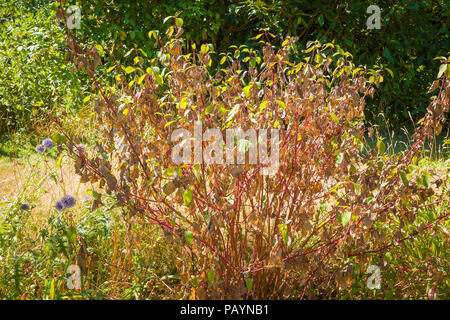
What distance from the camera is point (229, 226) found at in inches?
73.7

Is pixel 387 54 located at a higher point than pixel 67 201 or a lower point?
higher

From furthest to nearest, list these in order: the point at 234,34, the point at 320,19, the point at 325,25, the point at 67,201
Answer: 1. the point at 234,34
2. the point at 325,25
3. the point at 320,19
4. the point at 67,201

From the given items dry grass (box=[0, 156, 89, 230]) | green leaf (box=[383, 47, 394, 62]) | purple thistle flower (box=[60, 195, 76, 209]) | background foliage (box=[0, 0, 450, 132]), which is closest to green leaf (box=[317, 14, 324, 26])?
background foliage (box=[0, 0, 450, 132])

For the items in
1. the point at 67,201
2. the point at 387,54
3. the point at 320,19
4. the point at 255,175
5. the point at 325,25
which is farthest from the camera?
the point at 325,25

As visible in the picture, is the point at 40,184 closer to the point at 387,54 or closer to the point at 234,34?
the point at 234,34

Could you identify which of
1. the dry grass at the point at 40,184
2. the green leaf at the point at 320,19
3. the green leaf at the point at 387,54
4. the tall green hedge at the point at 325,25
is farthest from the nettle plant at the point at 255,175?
the green leaf at the point at 387,54

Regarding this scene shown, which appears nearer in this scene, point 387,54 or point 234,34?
point 387,54

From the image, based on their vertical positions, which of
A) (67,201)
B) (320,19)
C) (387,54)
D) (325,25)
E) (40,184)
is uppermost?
(325,25)

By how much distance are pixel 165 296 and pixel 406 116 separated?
4.41m

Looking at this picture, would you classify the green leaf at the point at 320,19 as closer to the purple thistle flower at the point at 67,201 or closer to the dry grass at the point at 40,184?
the dry grass at the point at 40,184

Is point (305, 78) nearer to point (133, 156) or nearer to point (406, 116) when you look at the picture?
point (133, 156)

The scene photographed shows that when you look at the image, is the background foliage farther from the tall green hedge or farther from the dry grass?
the dry grass

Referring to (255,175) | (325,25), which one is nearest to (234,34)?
(325,25)
